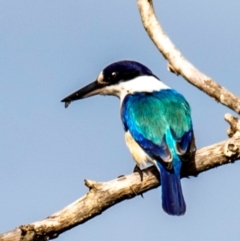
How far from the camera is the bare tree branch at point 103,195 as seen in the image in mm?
4488

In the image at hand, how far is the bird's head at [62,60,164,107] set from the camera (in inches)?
255

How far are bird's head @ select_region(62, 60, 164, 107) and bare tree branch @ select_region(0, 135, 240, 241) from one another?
1.46 m

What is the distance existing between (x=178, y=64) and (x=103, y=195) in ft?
4.41

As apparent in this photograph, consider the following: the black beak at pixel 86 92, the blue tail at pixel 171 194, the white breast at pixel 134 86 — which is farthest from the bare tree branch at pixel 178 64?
the black beak at pixel 86 92

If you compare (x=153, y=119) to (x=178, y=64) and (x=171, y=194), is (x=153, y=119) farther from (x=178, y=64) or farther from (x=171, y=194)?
(x=171, y=194)

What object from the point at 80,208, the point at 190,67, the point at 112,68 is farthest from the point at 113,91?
the point at 80,208

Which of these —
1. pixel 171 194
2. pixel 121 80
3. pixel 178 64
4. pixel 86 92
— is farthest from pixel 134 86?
pixel 171 194

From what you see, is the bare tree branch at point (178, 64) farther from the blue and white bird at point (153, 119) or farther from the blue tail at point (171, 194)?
the blue tail at point (171, 194)

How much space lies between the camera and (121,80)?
6.53 m

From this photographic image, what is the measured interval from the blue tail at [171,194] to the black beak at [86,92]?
1537 millimetres

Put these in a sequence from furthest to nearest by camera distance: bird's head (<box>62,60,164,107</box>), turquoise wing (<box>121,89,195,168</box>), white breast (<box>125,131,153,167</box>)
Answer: bird's head (<box>62,60,164,107</box>) < white breast (<box>125,131,153,167</box>) < turquoise wing (<box>121,89,195,168</box>)

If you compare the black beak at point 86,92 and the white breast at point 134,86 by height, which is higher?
the black beak at point 86,92

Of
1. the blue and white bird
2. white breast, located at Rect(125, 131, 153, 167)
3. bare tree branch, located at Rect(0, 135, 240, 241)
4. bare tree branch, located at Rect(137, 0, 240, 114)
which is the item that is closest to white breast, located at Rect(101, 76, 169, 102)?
the blue and white bird

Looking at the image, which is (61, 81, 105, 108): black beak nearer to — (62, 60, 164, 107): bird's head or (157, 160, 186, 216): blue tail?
(62, 60, 164, 107): bird's head
